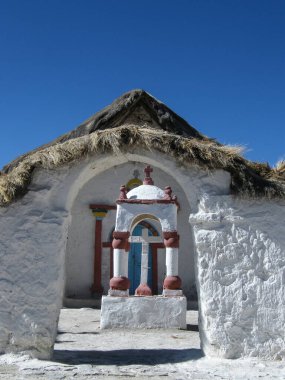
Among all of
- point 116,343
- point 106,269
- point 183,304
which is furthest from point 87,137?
point 106,269

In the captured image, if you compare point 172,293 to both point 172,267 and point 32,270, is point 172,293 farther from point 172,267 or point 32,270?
point 32,270

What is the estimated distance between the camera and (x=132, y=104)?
997 centimetres

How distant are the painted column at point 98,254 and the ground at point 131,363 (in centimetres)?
452

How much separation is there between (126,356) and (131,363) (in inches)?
18.6

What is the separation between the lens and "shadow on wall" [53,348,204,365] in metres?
4.83

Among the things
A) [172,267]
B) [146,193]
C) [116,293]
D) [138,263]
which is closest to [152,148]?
[146,193]

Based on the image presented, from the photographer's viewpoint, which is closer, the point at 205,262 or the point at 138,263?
the point at 205,262

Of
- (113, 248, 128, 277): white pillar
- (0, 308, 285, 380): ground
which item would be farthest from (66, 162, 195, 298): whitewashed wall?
(0, 308, 285, 380): ground

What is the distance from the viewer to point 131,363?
15.7 ft

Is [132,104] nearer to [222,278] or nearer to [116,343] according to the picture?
[116,343]

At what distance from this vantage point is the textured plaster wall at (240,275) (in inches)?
177

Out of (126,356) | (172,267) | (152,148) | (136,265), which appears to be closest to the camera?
(152,148)

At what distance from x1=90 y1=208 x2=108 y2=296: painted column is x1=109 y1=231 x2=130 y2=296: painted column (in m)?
3.58

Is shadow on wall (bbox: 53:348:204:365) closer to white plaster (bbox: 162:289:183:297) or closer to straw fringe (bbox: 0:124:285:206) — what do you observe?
straw fringe (bbox: 0:124:285:206)
